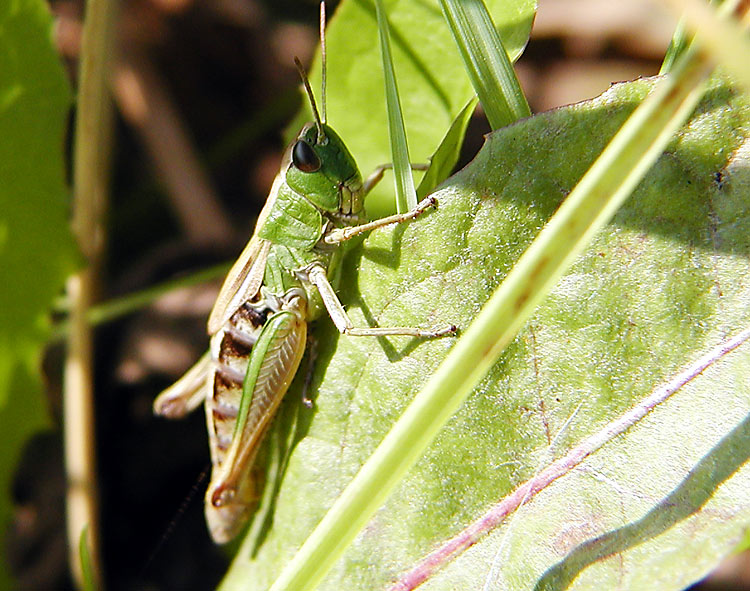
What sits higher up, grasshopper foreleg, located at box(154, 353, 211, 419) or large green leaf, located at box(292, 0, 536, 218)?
large green leaf, located at box(292, 0, 536, 218)

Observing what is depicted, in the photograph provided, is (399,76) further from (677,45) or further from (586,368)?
(586,368)

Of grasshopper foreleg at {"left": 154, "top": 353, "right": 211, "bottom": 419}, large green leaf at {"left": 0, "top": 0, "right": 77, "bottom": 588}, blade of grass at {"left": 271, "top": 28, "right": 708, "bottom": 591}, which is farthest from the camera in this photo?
grasshopper foreleg at {"left": 154, "top": 353, "right": 211, "bottom": 419}

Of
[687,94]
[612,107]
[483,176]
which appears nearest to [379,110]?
[483,176]

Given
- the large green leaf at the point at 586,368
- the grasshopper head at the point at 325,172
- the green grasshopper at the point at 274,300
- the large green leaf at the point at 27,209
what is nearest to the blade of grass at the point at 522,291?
the large green leaf at the point at 586,368

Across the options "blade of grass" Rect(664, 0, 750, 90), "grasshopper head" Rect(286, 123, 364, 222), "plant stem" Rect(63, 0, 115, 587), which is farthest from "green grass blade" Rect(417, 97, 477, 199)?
"plant stem" Rect(63, 0, 115, 587)

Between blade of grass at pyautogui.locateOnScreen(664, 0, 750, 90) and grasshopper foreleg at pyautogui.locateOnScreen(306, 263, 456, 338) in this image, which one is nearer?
blade of grass at pyautogui.locateOnScreen(664, 0, 750, 90)

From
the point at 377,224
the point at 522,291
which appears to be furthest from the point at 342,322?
the point at 522,291

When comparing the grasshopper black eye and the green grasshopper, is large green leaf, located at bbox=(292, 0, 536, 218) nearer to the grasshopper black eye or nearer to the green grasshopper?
the green grasshopper
